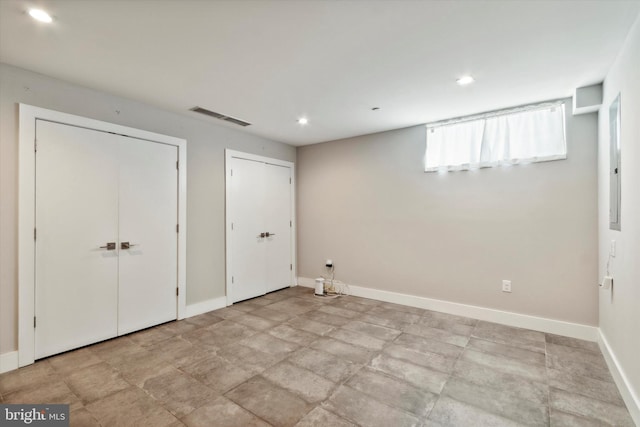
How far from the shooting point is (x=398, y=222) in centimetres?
436

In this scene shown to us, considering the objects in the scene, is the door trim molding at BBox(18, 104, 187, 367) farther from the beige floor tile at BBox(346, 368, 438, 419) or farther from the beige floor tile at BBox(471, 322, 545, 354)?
the beige floor tile at BBox(471, 322, 545, 354)

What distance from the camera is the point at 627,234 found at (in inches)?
82.4

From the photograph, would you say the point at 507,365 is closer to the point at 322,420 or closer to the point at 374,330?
the point at 374,330

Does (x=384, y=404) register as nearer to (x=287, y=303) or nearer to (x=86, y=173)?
(x=287, y=303)

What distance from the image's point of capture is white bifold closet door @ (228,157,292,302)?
4.40 m

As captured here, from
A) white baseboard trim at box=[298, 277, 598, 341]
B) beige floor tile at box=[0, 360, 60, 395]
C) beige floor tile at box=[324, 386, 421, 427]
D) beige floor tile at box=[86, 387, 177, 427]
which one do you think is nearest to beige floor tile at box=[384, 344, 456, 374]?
beige floor tile at box=[324, 386, 421, 427]

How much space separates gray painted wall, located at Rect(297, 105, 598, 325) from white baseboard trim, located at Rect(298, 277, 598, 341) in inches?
2.8

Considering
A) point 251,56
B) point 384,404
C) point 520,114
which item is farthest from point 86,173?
point 520,114

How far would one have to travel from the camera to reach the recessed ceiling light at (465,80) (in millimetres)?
2709

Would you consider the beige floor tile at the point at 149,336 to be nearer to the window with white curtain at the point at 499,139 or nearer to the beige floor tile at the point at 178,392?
the beige floor tile at the point at 178,392

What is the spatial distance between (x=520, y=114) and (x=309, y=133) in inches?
109

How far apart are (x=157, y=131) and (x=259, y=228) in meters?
2.00

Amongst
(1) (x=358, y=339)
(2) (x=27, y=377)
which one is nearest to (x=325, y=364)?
(1) (x=358, y=339)

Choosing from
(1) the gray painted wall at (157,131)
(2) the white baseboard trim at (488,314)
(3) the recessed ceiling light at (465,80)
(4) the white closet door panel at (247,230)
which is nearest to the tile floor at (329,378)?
(2) the white baseboard trim at (488,314)
